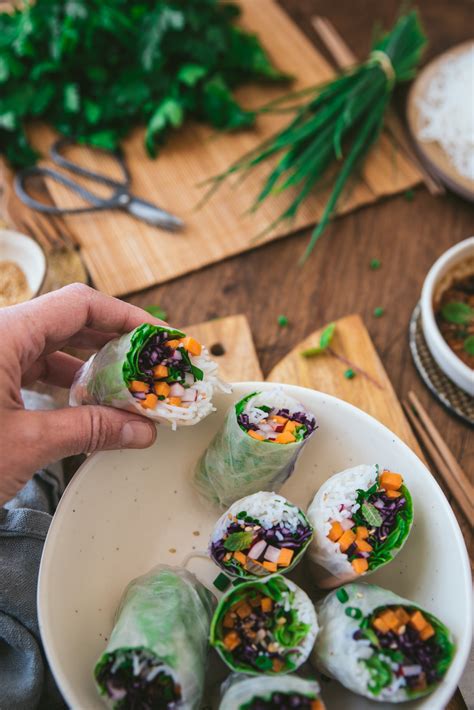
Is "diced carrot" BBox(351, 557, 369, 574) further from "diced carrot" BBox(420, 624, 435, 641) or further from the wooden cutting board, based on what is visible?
the wooden cutting board

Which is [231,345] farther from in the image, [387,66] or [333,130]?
[387,66]

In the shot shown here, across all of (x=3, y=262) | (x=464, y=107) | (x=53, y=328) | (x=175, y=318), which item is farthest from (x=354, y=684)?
(x=464, y=107)

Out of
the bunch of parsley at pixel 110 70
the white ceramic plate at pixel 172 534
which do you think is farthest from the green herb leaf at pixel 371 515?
the bunch of parsley at pixel 110 70

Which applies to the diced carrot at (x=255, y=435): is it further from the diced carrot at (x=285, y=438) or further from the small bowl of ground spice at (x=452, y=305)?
the small bowl of ground spice at (x=452, y=305)

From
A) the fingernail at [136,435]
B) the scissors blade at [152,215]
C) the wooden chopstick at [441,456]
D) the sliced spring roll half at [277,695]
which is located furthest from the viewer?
the scissors blade at [152,215]

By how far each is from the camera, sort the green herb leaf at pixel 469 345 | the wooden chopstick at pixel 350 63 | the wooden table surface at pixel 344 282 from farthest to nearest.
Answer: the wooden chopstick at pixel 350 63 → the wooden table surface at pixel 344 282 → the green herb leaf at pixel 469 345

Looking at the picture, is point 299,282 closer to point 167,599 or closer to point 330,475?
point 330,475
